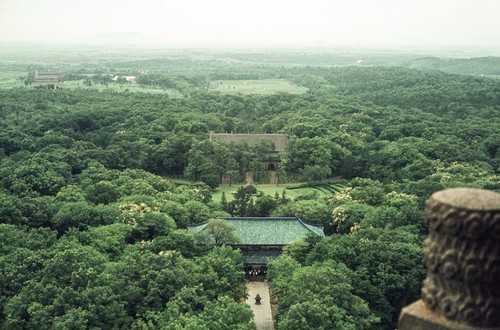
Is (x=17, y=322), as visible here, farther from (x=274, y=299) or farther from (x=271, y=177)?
(x=271, y=177)

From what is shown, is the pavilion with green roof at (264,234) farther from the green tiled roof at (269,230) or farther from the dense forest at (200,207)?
the dense forest at (200,207)

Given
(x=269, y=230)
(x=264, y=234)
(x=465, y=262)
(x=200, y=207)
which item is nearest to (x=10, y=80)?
(x=200, y=207)

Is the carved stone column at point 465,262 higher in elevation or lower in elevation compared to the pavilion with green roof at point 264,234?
higher

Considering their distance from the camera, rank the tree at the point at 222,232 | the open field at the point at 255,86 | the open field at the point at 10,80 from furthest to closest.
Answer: the open field at the point at 255,86
the open field at the point at 10,80
the tree at the point at 222,232

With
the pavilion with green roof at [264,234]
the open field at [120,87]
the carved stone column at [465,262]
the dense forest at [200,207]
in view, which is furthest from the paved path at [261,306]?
the open field at [120,87]

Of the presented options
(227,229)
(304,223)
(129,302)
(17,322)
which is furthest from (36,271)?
(304,223)

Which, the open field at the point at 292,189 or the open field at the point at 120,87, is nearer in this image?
the open field at the point at 292,189
